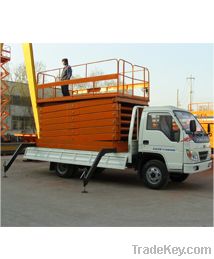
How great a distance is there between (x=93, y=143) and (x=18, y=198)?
3.18 meters

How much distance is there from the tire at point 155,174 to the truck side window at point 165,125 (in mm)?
823

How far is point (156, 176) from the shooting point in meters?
9.30

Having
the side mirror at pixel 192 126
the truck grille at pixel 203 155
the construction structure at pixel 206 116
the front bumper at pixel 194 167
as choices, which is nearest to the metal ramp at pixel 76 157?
the front bumper at pixel 194 167

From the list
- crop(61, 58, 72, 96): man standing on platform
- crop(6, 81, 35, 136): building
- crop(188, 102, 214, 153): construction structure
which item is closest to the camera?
crop(61, 58, 72, 96): man standing on platform

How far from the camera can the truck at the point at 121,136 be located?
30.0ft

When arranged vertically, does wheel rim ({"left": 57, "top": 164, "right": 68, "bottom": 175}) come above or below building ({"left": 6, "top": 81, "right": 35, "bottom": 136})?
below

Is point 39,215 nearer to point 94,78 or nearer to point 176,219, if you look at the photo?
point 176,219

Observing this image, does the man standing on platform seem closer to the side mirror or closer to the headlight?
the side mirror

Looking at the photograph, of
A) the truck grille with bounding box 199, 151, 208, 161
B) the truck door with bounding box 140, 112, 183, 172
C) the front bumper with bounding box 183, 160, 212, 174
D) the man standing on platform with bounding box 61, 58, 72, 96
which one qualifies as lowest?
the front bumper with bounding box 183, 160, 212, 174

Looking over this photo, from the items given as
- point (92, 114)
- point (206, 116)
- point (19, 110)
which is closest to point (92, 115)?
point (92, 114)

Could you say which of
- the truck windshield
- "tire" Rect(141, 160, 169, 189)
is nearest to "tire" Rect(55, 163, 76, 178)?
"tire" Rect(141, 160, 169, 189)

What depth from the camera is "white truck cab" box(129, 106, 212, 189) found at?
8.96 metres

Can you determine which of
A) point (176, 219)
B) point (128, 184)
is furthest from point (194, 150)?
point (176, 219)

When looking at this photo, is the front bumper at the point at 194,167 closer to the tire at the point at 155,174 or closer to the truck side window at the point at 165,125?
the tire at the point at 155,174
